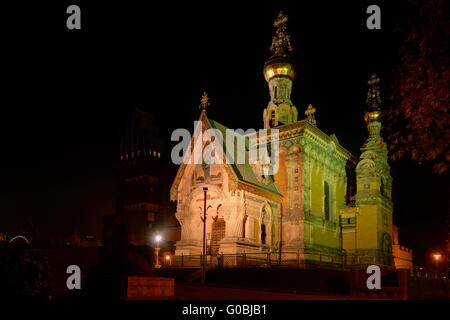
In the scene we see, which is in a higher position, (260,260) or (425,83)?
(425,83)

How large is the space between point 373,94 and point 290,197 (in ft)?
61.5

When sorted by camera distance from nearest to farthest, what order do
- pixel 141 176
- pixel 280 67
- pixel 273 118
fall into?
pixel 273 118 < pixel 280 67 < pixel 141 176

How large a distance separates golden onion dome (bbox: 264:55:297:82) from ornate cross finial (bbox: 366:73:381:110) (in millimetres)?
9005

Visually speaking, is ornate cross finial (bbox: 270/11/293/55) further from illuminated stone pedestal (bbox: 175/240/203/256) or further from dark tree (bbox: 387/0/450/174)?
dark tree (bbox: 387/0/450/174)

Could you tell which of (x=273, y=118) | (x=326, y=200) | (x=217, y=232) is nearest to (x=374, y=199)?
(x=326, y=200)

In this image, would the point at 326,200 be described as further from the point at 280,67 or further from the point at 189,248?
the point at 189,248

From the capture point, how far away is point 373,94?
48.5m

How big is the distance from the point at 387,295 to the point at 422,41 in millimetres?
15150

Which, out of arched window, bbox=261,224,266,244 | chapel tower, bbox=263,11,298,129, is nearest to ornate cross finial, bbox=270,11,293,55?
chapel tower, bbox=263,11,298,129

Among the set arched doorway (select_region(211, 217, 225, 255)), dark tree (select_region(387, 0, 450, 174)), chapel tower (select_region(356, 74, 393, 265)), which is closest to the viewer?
dark tree (select_region(387, 0, 450, 174))

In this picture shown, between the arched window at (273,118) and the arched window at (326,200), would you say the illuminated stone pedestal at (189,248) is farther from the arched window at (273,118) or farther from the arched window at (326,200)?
the arched window at (273,118)

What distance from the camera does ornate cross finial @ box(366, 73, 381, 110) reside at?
47.7m

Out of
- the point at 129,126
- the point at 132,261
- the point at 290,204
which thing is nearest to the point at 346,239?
→ the point at 290,204

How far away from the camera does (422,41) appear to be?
→ 1133cm
